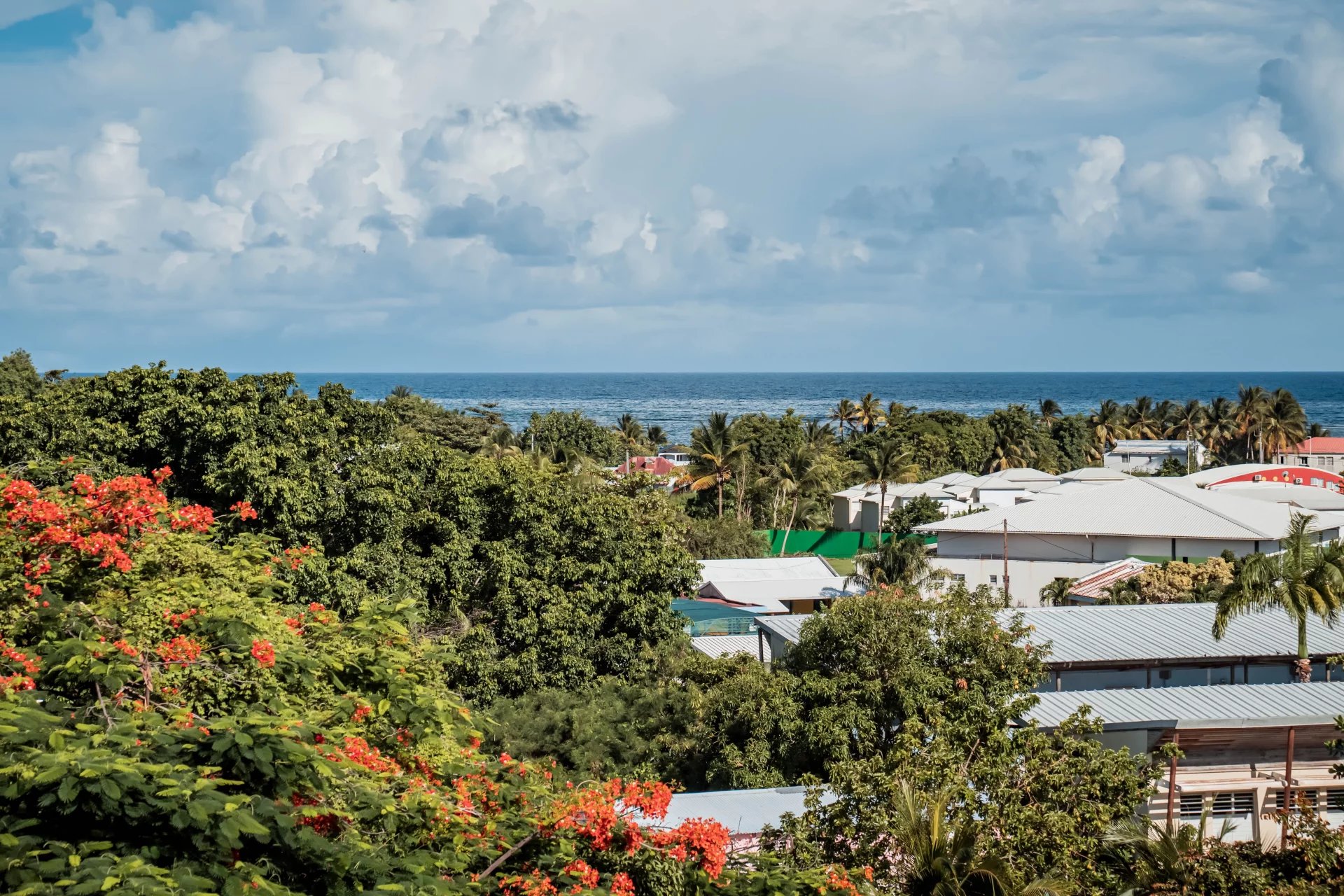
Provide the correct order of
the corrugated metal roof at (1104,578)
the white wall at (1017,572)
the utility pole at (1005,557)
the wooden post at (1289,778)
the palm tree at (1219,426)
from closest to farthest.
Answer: the wooden post at (1289,778) → the corrugated metal roof at (1104,578) → the utility pole at (1005,557) → the white wall at (1017,572) → the palm tree at (1219,426)

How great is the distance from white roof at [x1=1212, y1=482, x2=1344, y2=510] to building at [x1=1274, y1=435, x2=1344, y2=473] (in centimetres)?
3403

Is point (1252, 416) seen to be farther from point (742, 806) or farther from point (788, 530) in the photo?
point (742, 806)

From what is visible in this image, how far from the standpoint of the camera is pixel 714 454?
2511 inches

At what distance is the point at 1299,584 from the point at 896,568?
63.1 feet

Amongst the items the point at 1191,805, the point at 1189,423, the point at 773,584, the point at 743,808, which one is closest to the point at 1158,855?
the point at 743,808

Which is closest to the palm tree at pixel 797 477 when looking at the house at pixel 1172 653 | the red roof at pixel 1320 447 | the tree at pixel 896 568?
the tree at pixel 896 568

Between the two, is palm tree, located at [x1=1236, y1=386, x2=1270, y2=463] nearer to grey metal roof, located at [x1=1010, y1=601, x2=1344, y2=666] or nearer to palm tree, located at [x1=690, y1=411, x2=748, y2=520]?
palm tree, located at [x1=690, y1=411, x2=748, y2=520]

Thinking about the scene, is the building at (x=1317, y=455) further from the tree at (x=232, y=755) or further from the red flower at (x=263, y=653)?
the red flower at (x=263, y=653)

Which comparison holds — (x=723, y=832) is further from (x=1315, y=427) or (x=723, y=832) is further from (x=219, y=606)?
(x=1315, y=427)

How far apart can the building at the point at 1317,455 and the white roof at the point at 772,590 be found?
68227 millimetres

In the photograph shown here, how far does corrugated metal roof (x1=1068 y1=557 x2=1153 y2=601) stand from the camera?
3803cm

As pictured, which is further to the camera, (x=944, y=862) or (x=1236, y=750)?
(x=1236, y=750)

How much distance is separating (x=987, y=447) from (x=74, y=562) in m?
83.0

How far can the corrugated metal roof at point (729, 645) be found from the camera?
29000 millimetres
